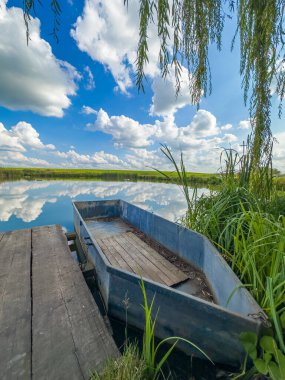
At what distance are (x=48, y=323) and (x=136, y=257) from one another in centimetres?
151

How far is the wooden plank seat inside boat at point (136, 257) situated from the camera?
93.8 inches

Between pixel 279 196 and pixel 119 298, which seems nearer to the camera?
pixel 119 298

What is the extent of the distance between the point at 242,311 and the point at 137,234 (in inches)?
111

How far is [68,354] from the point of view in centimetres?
127

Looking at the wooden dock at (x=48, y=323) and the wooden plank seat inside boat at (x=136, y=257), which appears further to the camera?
the wooden plank seat inside boat at (x=136, y=257)

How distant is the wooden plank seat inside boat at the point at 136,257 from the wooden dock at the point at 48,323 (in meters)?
0.68

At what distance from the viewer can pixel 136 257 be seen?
287 centimetres

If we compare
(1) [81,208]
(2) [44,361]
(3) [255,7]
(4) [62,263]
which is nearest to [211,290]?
(2) [44,361]

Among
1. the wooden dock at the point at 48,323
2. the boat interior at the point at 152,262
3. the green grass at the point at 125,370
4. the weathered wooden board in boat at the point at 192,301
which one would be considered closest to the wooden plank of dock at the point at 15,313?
the wooden dock at the point at 48,323

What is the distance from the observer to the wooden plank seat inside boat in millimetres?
2383

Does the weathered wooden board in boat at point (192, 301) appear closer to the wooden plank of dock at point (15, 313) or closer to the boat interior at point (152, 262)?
the boat interior at point (152, 262)

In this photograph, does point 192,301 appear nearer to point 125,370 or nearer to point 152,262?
point 125,370

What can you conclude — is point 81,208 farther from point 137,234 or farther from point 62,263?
point 62,263

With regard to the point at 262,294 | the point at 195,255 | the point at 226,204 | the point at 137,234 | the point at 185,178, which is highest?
the point at 185,178
